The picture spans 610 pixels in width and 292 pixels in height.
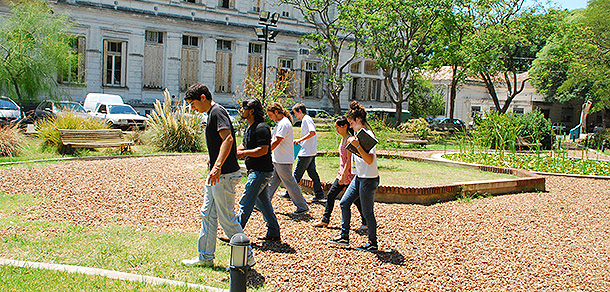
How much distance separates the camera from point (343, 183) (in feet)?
22.1

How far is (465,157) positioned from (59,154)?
11.0 metres

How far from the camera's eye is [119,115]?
76.1 feet

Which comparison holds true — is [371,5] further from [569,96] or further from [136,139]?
[569,96]

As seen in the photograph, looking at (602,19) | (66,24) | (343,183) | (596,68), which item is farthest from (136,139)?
(602,19)

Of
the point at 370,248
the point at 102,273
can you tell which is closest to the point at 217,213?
the point at 102,273

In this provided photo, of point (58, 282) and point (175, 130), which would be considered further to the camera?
point (175, 130)

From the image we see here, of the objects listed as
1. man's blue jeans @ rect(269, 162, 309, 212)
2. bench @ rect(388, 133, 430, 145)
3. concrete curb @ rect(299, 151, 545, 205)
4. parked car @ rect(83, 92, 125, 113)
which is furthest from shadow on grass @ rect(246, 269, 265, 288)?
parked car @ rect(83, 92, 125, 113)

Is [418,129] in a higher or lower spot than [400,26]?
lower

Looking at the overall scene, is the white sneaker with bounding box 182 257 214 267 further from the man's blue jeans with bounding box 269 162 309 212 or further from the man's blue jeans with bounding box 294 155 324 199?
the man's blue jeans with bounding box 294 155 324 199

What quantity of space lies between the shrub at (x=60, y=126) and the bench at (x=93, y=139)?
0.40 metres

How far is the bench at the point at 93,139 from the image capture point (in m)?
13.5

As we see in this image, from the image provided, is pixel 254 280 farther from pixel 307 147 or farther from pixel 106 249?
pixel 307 147

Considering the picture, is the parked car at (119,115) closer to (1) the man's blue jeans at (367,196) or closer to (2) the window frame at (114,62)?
(2) the window frame at (114,62)

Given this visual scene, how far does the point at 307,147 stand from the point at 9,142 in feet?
28.1
